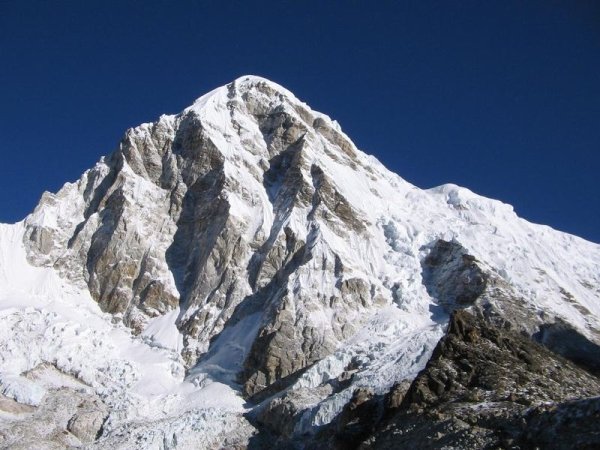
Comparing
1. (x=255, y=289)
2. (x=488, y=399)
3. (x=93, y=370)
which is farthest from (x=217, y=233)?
(x=488, y=399)

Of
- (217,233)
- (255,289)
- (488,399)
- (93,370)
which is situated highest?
(217,233)

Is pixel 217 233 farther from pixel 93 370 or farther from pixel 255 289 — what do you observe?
pixel 93 370

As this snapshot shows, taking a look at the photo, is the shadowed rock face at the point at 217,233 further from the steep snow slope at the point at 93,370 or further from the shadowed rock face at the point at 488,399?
the shadowed rock face at the point at 488,399

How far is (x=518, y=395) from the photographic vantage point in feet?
148

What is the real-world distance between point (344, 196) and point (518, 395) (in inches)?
2809

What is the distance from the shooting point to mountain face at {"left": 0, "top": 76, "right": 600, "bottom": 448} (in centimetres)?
7156

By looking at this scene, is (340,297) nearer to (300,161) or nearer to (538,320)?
(538,320)

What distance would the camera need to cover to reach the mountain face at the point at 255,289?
71.6 metres

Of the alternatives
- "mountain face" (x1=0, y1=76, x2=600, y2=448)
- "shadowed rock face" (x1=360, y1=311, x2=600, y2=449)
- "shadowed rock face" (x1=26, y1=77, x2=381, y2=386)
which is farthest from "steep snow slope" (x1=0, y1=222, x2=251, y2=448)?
"shadowed rock face" (x1=360, y1=311, x2=600, y2=449)

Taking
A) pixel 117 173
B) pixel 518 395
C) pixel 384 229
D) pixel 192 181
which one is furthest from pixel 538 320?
pixel 117 173

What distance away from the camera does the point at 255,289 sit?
99.0m

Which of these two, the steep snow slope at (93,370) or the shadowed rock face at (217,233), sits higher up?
the shadowed rock face at (217,233)

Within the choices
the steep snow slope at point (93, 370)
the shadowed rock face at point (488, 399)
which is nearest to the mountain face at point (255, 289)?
the steep snow slope at point (93, 370)

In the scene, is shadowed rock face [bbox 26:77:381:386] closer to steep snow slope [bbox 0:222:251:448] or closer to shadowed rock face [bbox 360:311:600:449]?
steep snow slope [bbox 0:222:251:448]
